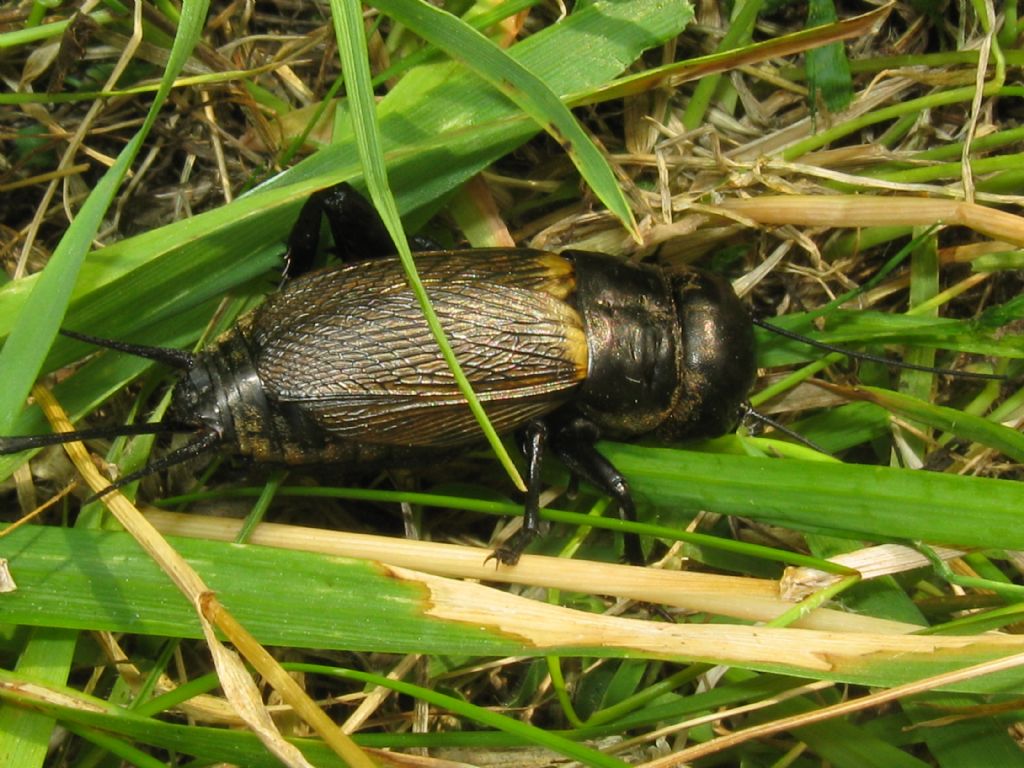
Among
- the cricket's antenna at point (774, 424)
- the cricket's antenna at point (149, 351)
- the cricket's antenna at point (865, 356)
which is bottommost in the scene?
the cricket's antenna at point (774, 424)

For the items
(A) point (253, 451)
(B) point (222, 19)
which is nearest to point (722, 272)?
(A) point (253, 451)

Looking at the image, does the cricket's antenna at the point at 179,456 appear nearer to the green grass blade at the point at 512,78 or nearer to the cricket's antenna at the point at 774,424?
the green grass blade at the point at 512,78

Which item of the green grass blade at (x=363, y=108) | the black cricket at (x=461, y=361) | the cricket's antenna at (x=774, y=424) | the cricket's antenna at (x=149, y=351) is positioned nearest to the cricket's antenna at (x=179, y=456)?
the black cricket at (x=461, y=361)

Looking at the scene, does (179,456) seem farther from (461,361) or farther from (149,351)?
(461,361)

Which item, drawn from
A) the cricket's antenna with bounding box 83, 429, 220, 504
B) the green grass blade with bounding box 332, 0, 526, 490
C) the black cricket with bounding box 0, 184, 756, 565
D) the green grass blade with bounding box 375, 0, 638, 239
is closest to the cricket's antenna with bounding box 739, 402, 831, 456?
the black cricket with bounding box 0, 184, 756, 565

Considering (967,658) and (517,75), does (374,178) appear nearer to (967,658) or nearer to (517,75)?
(517,75)

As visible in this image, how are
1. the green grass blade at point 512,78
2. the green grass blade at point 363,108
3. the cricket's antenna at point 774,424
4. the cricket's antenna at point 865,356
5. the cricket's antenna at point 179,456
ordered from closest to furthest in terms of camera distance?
1. the green grass blade at point 363,108
2. the green grass blade at point 512,78
3. the cricket's antenna at point 179,456
4. the cricket's antenna at point 865,356
5. the cricket's antenna at point 774,424

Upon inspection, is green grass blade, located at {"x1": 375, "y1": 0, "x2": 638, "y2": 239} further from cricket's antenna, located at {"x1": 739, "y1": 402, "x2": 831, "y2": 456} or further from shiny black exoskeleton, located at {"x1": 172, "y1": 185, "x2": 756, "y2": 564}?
cricket's antenna, located at {"x1": 739, "y1": 402, "x2": 831, "y2": 456}

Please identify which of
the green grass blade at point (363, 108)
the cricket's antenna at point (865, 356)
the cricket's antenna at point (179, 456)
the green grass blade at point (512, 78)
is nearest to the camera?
the green grass blade at point (363, 108)
